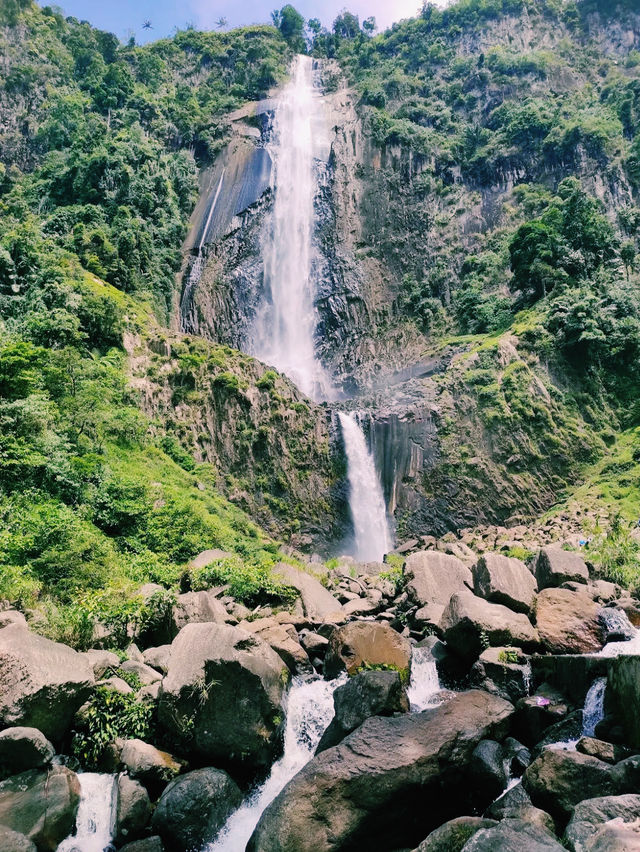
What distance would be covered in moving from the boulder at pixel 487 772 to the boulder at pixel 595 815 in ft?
4.99

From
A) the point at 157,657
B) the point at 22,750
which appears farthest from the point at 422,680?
the point at 22,750

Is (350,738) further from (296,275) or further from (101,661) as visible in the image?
(296,275)

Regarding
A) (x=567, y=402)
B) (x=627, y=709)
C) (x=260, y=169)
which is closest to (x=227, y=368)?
(x=567, y=402)

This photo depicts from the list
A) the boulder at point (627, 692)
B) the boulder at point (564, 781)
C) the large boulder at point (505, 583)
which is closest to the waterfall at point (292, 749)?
the boulder at point (564, 781)

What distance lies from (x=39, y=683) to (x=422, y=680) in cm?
572

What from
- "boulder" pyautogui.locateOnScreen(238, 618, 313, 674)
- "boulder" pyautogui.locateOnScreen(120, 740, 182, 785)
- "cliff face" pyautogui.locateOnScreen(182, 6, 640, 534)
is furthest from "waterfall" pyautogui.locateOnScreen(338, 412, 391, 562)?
"boulder" pyautogui.locateOnScreen(120, 740, 182, 785)

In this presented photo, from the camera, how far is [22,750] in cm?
582

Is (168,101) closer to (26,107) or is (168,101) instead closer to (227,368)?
(26,107)

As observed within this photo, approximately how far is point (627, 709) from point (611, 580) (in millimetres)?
7327

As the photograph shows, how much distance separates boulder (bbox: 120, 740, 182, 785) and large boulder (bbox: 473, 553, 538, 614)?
242 inches

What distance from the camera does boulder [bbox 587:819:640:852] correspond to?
390cm

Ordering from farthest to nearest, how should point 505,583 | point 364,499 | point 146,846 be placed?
point 364,499 < point 505,583 < point 146,846

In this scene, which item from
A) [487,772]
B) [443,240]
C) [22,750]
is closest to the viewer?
[22,750]

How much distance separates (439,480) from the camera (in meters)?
26.0
